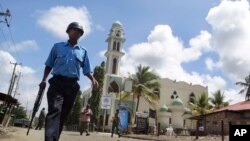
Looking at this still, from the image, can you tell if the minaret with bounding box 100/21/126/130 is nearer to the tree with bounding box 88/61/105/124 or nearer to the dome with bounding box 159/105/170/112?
the tree with bounding box 88/61/105/124

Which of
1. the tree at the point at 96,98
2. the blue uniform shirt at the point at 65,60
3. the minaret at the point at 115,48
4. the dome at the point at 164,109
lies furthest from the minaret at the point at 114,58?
the blue uniform shirt at the point at 65,60

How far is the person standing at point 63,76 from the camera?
4.98 m

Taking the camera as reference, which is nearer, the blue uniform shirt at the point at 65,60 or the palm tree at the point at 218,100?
the blue uniform shirt at the point at 65,60

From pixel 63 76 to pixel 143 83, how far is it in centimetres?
4935

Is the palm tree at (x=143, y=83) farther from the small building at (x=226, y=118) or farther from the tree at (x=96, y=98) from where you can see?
the small building at (x=226, y=118)

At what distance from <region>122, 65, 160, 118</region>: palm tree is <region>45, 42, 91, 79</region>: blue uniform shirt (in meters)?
48.1

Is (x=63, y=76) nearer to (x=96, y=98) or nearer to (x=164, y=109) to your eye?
(x=96, y=98)

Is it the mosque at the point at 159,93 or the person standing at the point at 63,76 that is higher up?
the mosque at the point at 159,93

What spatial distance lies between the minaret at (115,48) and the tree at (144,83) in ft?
23.7

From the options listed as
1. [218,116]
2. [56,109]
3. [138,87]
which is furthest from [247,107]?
[56,109]

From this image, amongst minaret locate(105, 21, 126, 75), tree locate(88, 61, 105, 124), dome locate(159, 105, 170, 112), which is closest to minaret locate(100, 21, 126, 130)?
minaret locate(105, 21, 126, 75)

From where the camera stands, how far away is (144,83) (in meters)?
54.5

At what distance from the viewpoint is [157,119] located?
5709 cm

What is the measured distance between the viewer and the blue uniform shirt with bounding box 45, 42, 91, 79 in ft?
17.4
